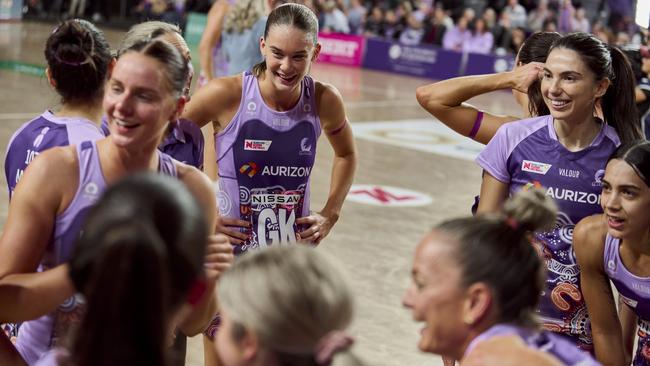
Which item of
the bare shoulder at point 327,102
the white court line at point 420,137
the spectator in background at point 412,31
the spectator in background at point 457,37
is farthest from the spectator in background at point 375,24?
the bare shoulder at point 327,102

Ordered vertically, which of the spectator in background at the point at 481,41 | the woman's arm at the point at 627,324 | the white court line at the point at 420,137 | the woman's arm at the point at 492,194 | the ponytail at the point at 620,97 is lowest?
the white court line at the point at 420,137

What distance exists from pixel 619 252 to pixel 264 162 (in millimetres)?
1669

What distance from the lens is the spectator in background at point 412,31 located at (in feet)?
75.0

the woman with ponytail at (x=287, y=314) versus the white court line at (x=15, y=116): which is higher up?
the woman with ponytail at (x=287, y=314)

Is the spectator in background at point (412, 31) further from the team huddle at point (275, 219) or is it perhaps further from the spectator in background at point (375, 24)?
the team huddle at point (275, 219)

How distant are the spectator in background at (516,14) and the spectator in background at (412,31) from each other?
218cm

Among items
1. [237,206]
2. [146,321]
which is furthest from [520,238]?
[237,206]

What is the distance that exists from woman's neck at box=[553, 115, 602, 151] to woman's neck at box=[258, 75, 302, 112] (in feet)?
4.02

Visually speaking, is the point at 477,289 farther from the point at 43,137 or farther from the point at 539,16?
the point at 539,16

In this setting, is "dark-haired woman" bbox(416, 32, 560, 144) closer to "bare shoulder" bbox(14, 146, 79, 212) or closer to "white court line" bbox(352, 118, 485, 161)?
"bare shoulder" bbox(14, 146, 79, 212)

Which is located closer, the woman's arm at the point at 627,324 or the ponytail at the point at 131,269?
the ponytail at the point at 131,269

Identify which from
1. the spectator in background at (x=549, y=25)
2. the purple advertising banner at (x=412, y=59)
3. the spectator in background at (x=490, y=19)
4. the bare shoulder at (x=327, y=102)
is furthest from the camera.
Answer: the spectator in background at (x=490, y=19)

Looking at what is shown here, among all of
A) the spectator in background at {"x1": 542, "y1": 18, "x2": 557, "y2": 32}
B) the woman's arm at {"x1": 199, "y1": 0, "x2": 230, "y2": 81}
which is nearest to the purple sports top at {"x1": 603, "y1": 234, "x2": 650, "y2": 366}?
the woman's arm at {"x1": 199, "y1": 0, "x2": 230, "y2": 81}

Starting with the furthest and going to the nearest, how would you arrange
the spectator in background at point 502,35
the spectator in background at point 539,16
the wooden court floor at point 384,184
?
the spectator in background at point 539,16 → the spectator in background at point 502,35 → the wooden court floor at point 384,184
